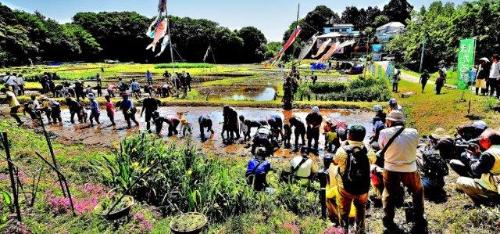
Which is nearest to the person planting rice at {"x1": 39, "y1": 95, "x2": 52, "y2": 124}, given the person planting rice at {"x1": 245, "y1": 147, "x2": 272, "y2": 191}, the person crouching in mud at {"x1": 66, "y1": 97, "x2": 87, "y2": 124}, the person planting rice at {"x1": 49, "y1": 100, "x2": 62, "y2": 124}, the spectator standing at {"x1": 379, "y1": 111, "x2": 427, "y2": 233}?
the person planting rice at {"x1": 49, "y1": 100, "x2": 62, "y2": 124}

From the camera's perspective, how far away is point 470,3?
31.0 m

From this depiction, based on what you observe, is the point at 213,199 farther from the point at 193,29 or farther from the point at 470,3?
the point at 193,29

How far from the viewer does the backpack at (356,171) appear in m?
4.93

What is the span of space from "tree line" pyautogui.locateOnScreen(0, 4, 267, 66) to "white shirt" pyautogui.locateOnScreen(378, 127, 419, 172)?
7477 cm

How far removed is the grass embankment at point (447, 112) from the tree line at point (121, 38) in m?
68.3

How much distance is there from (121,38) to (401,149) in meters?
94.9

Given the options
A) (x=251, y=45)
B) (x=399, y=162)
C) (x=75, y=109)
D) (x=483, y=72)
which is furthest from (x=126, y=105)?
(x=251, y=45)

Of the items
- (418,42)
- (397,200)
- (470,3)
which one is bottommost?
(397,200)

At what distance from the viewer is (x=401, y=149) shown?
5.33m

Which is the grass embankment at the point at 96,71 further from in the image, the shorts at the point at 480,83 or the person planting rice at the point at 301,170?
the person planting rice at the point at 301,170

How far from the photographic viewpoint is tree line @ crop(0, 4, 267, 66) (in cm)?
7319

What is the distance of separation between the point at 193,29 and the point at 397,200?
281ft

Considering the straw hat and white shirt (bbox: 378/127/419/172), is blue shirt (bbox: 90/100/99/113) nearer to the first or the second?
the straw hat

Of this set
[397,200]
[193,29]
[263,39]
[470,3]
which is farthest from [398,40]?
[397,200]
